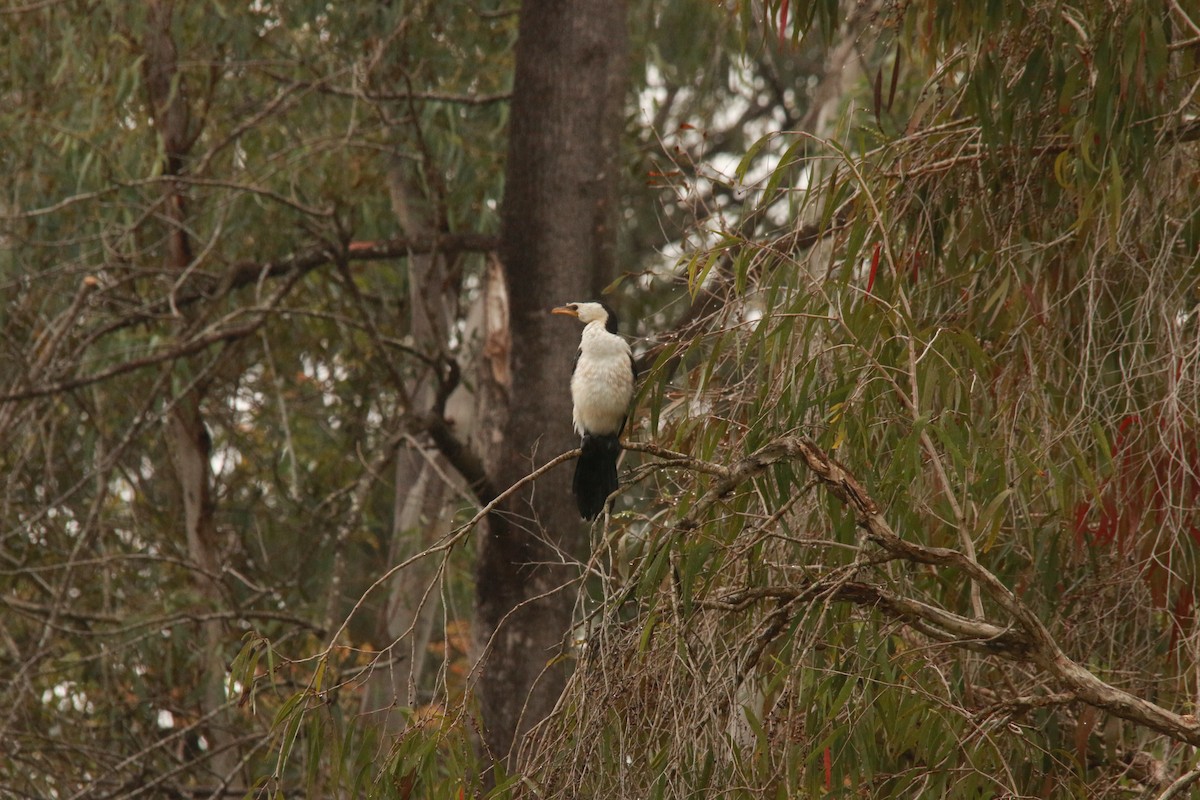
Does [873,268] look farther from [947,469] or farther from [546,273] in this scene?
[546,273]

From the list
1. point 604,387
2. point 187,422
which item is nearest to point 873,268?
point 604,387

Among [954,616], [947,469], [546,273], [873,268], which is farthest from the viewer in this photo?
[546,273]

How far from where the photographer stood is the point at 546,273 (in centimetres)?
493

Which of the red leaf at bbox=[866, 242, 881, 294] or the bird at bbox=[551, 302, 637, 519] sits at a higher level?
the red leaf at bbox=[866, 242, 881, 294]

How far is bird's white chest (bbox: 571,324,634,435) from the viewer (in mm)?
3572

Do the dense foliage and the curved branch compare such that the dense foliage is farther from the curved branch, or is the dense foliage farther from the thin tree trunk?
the thin tree trunk

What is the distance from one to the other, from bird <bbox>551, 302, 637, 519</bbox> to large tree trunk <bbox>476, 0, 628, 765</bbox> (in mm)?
1092

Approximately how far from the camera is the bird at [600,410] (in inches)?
138

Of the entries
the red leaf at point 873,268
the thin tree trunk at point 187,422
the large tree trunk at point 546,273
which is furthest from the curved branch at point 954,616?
the thin tree trunk at point 187,422

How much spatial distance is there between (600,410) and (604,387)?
0.06 meters

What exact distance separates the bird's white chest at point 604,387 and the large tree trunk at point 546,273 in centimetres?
110

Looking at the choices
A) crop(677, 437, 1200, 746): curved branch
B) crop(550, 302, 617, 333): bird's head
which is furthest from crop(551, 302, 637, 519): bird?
crop(677, 437, 1200, 746): curved branch

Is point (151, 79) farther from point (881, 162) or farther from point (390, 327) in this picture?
point (881, 162)

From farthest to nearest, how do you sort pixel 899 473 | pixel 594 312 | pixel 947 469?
1. pixel 594 312
2. pixel 947 469
3. pixel 899 473
